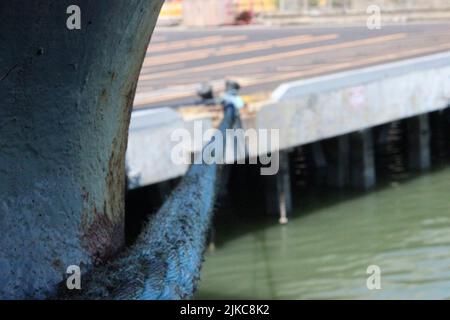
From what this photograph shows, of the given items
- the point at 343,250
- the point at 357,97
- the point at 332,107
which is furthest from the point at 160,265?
the point at 357,97

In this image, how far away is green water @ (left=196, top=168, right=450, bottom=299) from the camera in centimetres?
1219

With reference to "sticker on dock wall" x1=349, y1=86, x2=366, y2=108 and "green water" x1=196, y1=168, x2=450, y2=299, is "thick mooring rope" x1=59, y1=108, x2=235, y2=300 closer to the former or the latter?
"green water" x1=196, y1=168, x2=450, y2=299

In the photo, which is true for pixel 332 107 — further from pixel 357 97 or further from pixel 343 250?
pixel 343 250

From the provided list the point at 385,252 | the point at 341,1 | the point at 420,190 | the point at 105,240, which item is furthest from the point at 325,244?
the point at 341,1

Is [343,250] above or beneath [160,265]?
beneath

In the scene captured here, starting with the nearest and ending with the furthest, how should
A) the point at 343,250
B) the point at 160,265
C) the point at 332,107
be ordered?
the point at 160,265, the point at 343,250, the point at 332,107

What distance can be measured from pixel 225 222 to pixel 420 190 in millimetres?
3893

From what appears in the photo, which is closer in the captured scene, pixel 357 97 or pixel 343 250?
pixel 343 250

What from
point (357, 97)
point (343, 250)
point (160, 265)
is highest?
point (357, 97)

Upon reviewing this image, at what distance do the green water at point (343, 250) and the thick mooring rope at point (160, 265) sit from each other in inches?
250

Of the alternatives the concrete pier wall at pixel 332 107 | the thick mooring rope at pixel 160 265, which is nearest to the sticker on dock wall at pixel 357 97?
the concrete pier wall at pixel 332 107

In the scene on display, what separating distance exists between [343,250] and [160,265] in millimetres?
9675

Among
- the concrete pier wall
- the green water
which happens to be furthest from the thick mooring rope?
the concrete pier wall

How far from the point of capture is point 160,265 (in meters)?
4.68
